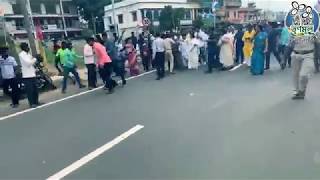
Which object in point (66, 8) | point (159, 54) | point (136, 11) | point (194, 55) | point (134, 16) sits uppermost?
point (66, 8)

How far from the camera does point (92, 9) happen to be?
2653 inches

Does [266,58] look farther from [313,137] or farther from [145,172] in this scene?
[145,172]

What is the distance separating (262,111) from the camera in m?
7.90

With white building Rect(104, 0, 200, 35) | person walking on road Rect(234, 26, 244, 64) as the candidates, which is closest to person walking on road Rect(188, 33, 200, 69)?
person walking on road Rect(234, 26, 244, 64)

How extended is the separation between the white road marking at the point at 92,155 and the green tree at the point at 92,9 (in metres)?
61.2

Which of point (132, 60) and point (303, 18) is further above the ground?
point (303, 18)

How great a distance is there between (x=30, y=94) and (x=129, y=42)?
256 inches

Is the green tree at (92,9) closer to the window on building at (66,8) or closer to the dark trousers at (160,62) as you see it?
the window on building at (66,8)

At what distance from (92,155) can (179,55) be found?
11277mm

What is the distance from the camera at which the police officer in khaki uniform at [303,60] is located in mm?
8641

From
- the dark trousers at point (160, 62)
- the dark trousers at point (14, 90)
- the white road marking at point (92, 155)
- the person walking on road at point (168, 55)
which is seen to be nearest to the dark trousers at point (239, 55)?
the person walking on road at point (168, 55)

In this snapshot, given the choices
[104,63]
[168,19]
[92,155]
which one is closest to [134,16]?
[168,19]

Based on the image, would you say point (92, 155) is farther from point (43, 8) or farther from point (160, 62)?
point (43, 8)

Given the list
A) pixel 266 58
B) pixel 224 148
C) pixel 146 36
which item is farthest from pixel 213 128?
pixel 146 36
